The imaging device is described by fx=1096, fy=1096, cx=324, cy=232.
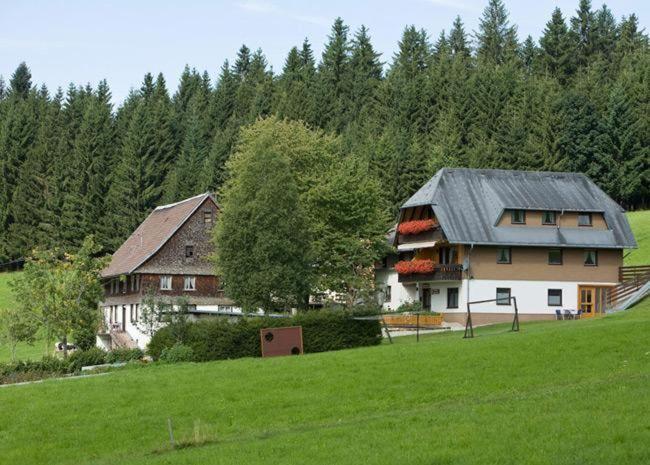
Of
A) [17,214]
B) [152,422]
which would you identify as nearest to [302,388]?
[152,422]

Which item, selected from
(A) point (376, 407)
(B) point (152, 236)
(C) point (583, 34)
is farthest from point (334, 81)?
(A) point (376, 407)

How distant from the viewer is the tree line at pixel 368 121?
333 ft

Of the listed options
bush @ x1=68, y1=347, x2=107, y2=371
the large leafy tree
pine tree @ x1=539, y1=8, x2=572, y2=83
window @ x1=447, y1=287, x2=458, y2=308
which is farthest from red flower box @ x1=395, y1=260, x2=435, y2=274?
pine tree @ x1=539, y1=8, x2=572, y2=83

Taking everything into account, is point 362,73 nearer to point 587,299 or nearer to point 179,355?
point 587,299

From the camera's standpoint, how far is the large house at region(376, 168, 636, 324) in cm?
6619

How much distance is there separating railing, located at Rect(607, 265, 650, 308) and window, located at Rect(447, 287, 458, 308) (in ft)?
29.7

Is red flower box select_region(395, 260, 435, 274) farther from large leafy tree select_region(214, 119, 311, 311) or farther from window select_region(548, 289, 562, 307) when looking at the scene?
large leafy tree select_region(214, 119, 311, 311)

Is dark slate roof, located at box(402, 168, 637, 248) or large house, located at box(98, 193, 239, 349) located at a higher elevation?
dark slate roof, located at box(402, 168, 637, 248)

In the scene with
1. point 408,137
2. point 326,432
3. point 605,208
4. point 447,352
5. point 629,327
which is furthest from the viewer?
point 408,137

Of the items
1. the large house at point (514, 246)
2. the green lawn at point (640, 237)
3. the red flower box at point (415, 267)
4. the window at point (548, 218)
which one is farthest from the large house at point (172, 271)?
the green lawn at point (640, 237)

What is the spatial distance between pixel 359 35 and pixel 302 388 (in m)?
123

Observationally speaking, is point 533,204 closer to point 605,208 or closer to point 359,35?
point 605,208

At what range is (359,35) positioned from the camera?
14962cm

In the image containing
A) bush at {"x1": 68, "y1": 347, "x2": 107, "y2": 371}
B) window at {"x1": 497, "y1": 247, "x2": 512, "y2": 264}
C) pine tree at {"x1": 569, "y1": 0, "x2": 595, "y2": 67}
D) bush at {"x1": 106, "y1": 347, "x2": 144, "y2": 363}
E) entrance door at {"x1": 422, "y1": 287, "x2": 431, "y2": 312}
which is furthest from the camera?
pine tree at {"x1": 569, "y1": 0, "x2": 595, "y2": 67}
